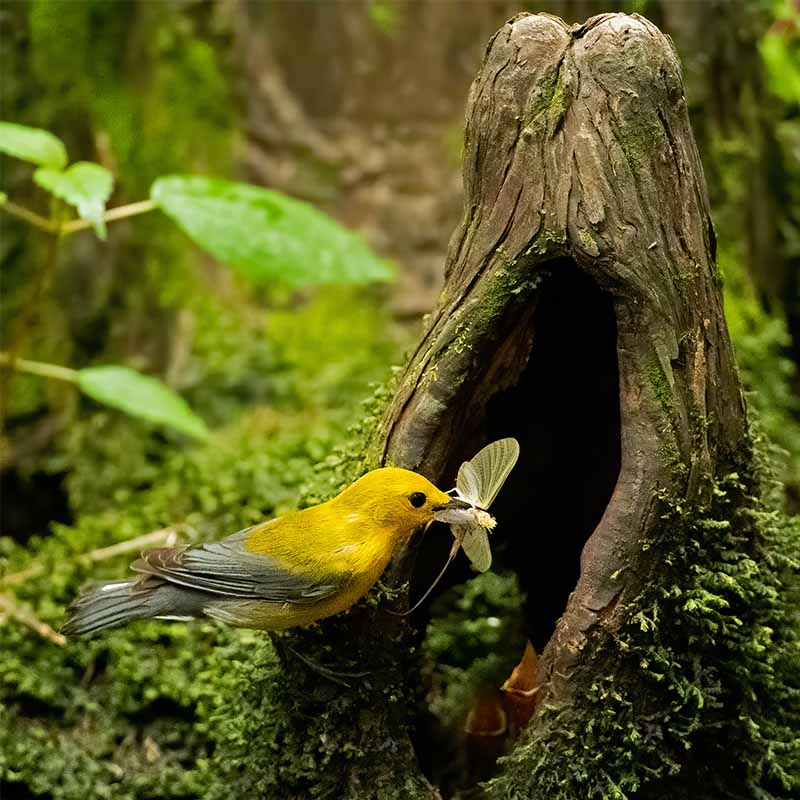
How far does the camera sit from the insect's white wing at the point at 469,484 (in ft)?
8.39

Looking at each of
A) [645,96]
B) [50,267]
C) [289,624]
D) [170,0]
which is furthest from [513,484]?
[170,0]

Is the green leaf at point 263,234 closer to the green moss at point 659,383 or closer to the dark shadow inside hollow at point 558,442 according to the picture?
the dark shadow inside hollow at point 558,442

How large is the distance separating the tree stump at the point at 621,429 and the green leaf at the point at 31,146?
1.55 meters

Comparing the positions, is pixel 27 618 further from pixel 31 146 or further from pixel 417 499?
pixel 417 499

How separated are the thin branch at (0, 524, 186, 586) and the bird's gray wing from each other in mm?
1299

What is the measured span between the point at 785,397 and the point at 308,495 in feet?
8.89

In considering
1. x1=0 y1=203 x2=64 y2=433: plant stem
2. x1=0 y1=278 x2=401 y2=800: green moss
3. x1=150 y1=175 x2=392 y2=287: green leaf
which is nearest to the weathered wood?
x1=0 y1=278 x2=401 y2=800: green moss

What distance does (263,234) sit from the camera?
3828mm

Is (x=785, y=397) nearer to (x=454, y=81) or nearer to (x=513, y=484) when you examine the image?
(x=513, y=484)

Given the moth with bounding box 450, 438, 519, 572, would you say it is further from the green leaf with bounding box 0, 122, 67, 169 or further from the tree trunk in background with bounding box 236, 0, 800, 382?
the tree trunk in background with bounding box 236, 0, 800, 382

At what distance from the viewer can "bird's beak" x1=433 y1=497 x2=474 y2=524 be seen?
2.50 m

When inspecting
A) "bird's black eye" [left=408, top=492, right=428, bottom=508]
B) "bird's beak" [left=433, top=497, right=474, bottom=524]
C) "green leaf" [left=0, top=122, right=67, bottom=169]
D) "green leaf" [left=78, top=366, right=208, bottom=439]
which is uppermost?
"green leaf" [left=0, top=122, right=67, bottom=169]

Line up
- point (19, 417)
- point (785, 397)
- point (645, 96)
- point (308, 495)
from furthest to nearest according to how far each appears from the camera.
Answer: point (19, 417), point (785, 397), point (308, 495), point (645, 96)

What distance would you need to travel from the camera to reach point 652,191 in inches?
97.5
